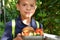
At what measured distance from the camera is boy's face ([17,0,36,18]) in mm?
2281

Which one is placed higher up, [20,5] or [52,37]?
[20,5]

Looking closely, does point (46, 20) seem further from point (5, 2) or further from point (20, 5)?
point (5, 2)

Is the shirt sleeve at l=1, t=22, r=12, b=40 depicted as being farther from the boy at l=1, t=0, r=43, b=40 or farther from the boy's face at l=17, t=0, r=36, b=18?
the boy's face at l=17, t=0, r=36, b=18

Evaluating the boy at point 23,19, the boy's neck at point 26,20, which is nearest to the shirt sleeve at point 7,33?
the boy at point 23,19

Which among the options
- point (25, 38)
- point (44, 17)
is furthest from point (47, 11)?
point (25, 38)

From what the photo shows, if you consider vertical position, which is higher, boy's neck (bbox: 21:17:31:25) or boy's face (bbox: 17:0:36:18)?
boy's face (bbox: 17:0:36:18)

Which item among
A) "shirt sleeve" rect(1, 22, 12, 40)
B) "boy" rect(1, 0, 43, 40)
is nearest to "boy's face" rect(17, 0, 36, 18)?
"boy" rect(1, 0, 43, 40)

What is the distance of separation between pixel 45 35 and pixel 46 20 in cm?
26

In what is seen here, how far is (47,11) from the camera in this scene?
2441 mm

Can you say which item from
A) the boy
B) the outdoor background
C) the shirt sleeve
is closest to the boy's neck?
the boy

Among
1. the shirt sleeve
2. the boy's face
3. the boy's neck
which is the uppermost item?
the boy's face

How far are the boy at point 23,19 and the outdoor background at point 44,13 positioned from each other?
71 millimetres

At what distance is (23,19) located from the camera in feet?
7.69

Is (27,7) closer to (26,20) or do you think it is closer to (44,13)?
(26,20)
